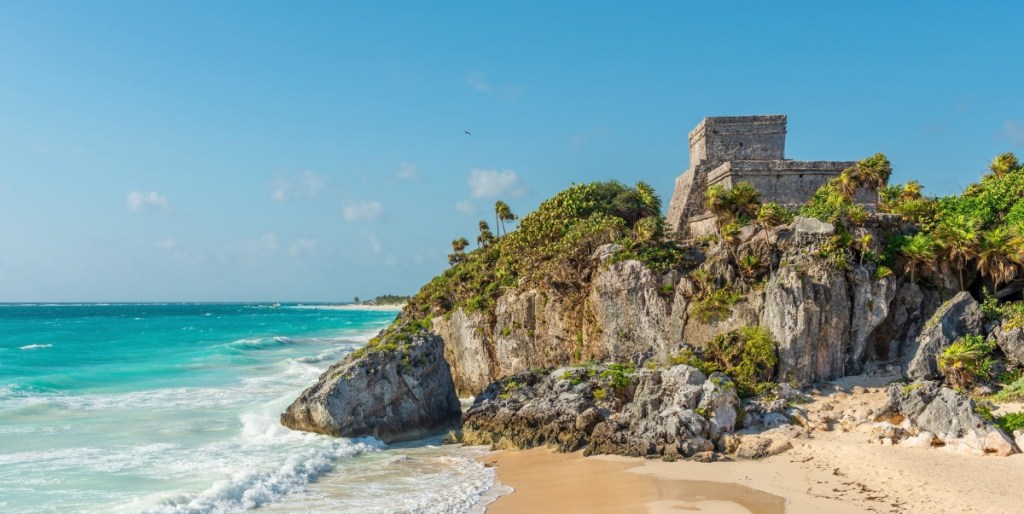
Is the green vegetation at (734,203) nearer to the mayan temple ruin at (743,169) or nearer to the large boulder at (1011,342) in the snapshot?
the mayan temple ruin at (743,169)

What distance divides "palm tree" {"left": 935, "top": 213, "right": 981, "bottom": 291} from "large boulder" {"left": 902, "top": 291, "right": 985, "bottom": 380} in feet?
3.77

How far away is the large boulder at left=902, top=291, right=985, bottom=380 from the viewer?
62.0 ft

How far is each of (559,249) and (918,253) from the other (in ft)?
37.0

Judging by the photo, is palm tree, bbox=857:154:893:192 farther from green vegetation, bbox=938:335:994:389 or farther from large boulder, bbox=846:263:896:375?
green vegetation, bbox=938:335:994:389

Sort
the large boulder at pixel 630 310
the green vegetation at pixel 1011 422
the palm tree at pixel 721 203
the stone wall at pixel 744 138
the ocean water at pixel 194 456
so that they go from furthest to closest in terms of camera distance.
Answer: the stone wall at pixel 744 138
the palm tree at pixel 721 203
the large boulder at pixel 630 310
the green vegetation at pixel 1011 422
the ocean water at pixel 194 456

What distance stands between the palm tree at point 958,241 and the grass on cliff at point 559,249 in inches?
287

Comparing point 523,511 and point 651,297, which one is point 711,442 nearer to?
point 523,511

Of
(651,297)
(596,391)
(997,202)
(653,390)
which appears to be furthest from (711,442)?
(997,202)

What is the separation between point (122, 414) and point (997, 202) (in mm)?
29041

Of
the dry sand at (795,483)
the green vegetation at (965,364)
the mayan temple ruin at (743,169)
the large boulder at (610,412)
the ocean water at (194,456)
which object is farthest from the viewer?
the mayan temple ruin at (743,169)

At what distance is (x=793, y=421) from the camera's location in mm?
17266

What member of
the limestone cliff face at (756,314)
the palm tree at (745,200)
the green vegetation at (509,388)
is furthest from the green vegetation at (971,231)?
→ the green vegetation at (509,388)

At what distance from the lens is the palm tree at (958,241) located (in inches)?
794

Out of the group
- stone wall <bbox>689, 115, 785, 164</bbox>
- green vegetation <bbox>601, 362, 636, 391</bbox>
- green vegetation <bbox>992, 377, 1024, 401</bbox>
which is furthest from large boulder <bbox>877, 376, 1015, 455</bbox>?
stone wall <bbox>689, 115, 785, 164</bbox>
